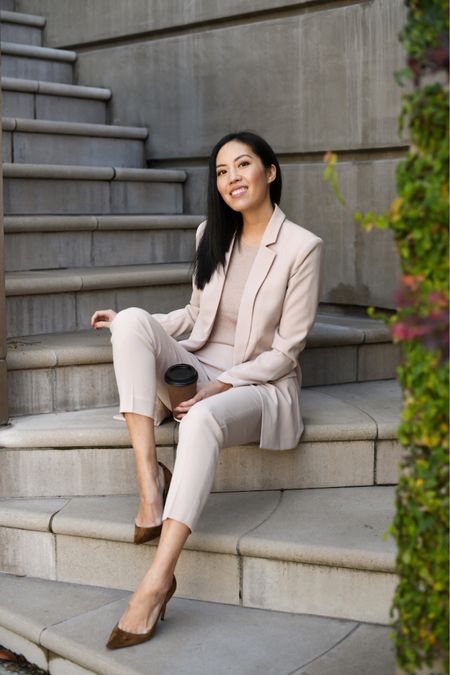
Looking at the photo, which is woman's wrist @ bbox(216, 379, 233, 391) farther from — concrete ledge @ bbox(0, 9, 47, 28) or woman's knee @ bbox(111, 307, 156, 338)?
concrete ledge @ bbox(0, 9, 47, 28)

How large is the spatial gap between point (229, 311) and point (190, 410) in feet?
2.26

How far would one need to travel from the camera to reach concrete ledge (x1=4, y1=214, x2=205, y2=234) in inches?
183

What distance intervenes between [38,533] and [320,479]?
3.54ft

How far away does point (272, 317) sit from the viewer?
349cm

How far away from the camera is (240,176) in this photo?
139 inches

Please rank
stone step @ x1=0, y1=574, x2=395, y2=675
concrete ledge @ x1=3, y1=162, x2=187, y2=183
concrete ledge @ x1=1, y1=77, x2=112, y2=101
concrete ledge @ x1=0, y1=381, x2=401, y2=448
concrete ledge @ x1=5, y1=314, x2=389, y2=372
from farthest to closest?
concrete ledge @ x1=1, y1=77, x2=112, y2=101, concrete ledge @ x1=3, y1=162, x2=187, y2=183, concrete ledge @ x1=5, y1=314, x2=389, y2=372, concrete ledge @ x1=0, y1=381, x2=401, y2=448, stone step @ x1=0, y1=574, x2=395, y2=675

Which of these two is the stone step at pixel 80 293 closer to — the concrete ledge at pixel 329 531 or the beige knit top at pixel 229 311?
the beige knit top at pixel 229 311

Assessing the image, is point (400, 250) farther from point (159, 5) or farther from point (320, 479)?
point (159, 5)

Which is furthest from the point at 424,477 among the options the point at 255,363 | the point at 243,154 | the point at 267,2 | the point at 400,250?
the point at 267,2

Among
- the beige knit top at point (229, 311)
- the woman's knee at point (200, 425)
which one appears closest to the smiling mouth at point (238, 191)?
the beige knit top at point (229, 311)

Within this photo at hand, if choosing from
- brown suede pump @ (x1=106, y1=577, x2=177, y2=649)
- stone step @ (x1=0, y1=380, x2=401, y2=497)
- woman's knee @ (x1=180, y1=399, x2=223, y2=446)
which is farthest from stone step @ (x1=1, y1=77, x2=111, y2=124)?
brown suede pump @ (x1=106, y1=577, x2=177, y2=649)

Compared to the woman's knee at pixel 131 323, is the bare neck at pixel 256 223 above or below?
above

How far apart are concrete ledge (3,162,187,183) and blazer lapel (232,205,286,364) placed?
1908mm

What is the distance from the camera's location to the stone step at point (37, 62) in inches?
233
